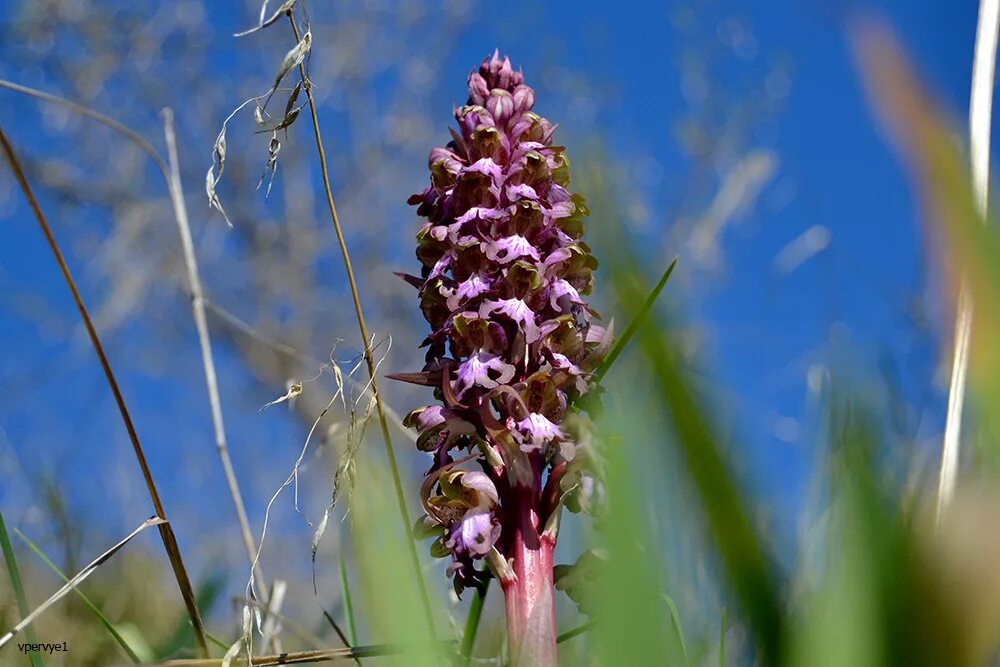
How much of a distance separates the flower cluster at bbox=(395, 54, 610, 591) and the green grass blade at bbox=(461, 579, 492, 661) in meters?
0.12

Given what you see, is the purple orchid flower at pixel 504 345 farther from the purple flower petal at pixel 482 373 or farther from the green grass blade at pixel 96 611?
the green grass blade at pixel 96 611

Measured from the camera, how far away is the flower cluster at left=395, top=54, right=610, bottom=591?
1.15m

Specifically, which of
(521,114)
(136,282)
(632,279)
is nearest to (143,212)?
(136,282)

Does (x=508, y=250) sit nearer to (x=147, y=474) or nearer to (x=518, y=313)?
(x=518, y=313)

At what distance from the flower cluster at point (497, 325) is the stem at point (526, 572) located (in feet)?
0.04

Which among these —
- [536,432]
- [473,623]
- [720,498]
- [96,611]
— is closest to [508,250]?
[536,432]

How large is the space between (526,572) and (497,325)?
300mm

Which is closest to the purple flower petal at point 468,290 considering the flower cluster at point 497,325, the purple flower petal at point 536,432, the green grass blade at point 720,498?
the flower cluster at point 497,325

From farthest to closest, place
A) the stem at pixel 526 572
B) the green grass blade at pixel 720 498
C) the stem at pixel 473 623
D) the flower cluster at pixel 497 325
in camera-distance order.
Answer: the stem at pixel 473 623, the flower cluster at pixel 497 325, the stem at pixel 526 572, the green grass blade at pixel 720 498

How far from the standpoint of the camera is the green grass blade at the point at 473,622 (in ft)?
4.23

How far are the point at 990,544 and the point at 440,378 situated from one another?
1.01m

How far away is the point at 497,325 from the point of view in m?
1.20

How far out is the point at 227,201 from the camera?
11391 millimetres

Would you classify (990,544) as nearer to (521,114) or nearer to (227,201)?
(521,114)
